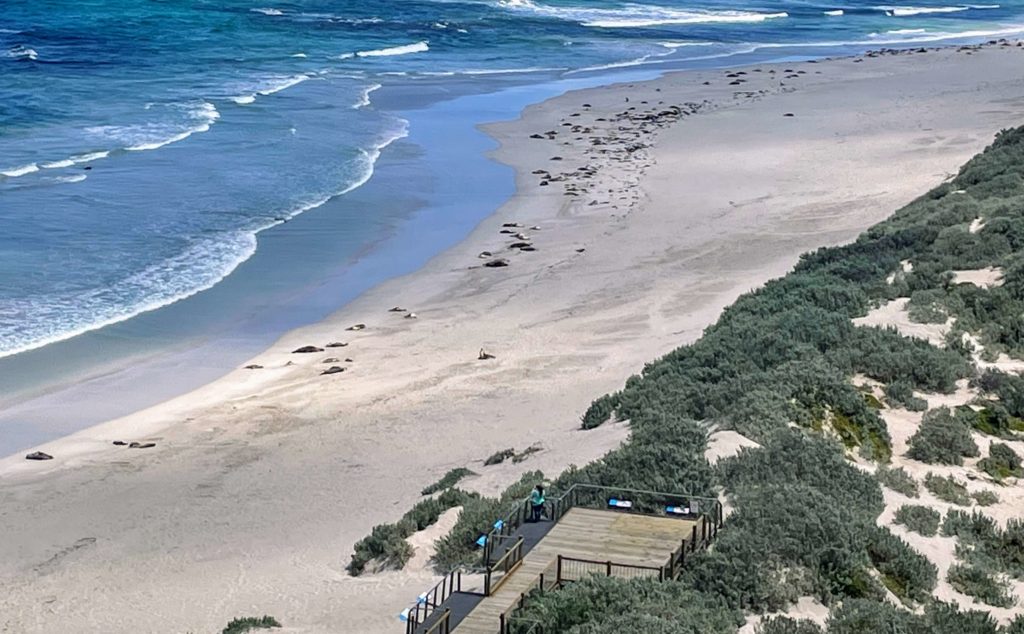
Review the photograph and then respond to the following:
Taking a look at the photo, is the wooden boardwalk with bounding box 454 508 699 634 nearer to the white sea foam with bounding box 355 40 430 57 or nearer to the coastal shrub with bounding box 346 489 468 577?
the coastal shrub with bounding box 346 489 468 577

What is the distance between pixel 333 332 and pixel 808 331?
29.1ft

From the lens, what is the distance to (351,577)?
43.6ft

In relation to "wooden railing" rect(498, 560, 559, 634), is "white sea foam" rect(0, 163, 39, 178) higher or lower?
lower

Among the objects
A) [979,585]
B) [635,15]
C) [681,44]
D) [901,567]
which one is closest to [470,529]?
[901,567]

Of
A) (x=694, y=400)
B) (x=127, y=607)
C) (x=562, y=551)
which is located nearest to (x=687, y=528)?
(x=562, y=551)

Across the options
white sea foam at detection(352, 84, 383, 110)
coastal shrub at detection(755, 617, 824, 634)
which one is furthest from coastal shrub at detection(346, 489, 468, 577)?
white sea foam at detection(352, 84, 383, 110)

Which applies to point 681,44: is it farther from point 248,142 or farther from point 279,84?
point 248,142

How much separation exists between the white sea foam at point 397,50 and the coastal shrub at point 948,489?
179 feet

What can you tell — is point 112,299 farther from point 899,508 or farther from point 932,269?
point 899,508

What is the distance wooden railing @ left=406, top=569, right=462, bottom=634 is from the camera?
10.6 metres

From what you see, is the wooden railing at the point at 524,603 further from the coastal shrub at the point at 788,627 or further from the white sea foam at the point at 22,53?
the white sea foam at the point at 22,53

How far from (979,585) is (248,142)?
31587 millimetres

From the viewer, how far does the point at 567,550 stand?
11.6m

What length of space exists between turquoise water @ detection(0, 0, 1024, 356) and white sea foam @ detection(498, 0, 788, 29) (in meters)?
0.30
